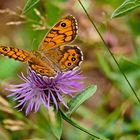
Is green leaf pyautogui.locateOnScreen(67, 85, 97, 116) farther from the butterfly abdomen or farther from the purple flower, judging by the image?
the butterfly abdomen

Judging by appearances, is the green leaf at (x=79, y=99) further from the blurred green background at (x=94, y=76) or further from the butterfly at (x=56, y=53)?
the blurred green background at (x=94, y=76)

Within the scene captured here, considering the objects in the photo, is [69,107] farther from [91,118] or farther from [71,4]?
[71,4]

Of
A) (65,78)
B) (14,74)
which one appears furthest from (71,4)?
(65,78)

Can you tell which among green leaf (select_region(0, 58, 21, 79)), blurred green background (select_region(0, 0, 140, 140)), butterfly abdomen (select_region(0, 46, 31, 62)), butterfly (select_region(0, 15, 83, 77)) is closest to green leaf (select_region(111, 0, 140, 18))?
butterfly (select_region(0, 15, 83, 77))

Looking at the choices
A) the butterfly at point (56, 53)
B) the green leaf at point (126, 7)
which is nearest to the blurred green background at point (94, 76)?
the butterfly at point (56, 53)

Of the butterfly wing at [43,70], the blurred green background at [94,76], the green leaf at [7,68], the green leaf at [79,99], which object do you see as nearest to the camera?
the butterfly wing at [43,70]
